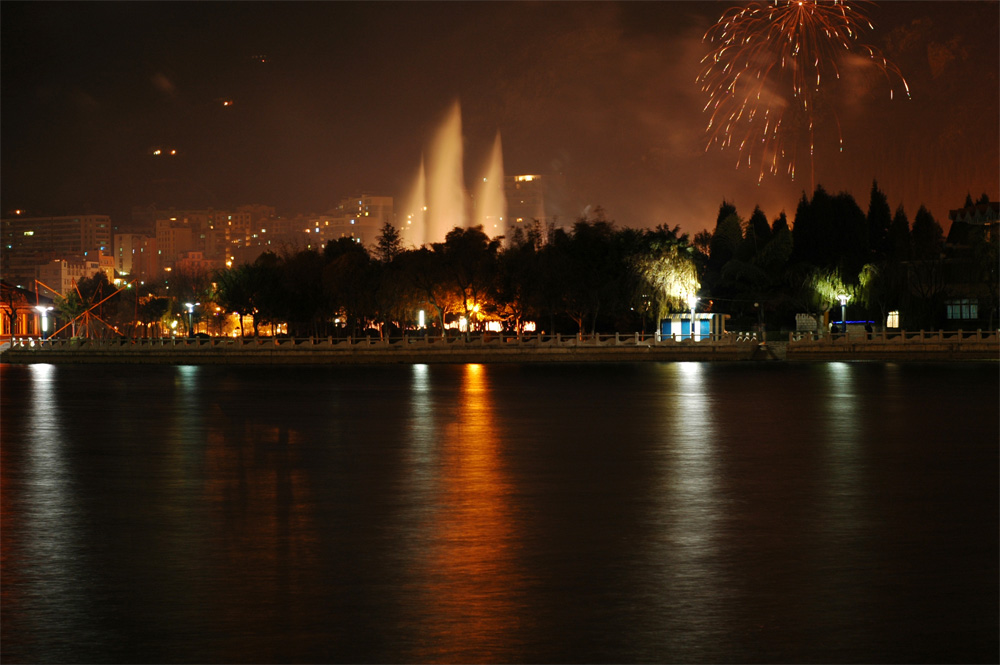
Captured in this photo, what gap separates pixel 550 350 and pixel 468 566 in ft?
171

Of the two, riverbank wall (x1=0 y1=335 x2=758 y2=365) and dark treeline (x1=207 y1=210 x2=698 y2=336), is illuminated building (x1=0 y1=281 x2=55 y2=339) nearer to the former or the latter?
dark treeline (x1=207 y1=210 x2=698 y2=336)

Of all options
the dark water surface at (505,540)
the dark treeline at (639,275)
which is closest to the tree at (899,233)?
the dark treeline at (639,275)

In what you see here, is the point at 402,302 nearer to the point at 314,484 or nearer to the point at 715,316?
the point at 715,316

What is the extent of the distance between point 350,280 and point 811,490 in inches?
2556

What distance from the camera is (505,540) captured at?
10.2m

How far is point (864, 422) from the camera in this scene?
21719 millimetres

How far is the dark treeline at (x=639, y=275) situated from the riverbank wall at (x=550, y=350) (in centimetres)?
460

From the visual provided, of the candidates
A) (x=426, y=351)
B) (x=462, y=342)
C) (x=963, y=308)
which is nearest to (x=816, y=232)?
(x=963, y=308)

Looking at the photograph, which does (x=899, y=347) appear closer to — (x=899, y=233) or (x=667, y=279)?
(x=667, y=279)

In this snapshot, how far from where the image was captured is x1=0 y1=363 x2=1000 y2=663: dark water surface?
713 centimetres

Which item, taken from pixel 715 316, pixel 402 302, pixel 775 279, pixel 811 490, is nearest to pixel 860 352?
pixel 715 316

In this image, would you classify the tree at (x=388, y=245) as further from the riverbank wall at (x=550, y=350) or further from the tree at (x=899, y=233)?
the tree at (x=899, y=233)

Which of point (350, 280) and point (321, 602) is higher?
point (350, 280)

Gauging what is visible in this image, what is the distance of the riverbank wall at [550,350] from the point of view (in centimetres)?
5647
